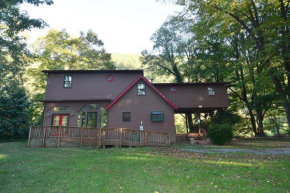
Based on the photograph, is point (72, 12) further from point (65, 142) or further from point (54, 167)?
point (54, 167)

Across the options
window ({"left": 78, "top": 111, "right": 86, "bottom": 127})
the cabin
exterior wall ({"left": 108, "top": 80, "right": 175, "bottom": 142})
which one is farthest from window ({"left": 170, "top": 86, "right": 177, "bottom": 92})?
window ({"left": 78, "top": 111, "right": 86, "bottom": 127})

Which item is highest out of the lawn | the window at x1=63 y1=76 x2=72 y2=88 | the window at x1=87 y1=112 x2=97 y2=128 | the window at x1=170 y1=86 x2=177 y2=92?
the window at x1=63 y1=76 x2=72 y2=88

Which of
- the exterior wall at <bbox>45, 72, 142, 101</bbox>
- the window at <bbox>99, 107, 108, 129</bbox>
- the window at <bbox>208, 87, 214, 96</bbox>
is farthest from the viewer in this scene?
the window at <bbox>208, 87, 214, 96</bbox>

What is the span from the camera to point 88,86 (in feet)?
56.4

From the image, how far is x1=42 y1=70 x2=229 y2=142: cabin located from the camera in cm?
1502

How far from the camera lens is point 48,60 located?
2362 cm

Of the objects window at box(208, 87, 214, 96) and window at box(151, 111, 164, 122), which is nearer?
window at box(151, 111, 164, 122)

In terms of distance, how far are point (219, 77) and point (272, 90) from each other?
21.4 feet

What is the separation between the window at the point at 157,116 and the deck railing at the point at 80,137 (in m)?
3.02

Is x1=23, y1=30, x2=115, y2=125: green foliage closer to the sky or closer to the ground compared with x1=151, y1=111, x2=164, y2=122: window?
closer to the sky

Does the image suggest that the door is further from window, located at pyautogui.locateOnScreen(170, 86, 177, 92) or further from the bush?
the bush

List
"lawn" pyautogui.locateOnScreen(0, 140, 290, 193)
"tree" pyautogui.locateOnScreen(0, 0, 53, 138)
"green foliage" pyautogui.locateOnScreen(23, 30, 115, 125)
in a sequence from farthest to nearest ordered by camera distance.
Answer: "green foliage" pyautogui.locateOnScreen(23, 30, 115, 125), "tree" pyautogui.locateOnScreen(0, 0, 53, 138), "lawn" pyautogui.locateOnScreen(0, 140, 290, 193)

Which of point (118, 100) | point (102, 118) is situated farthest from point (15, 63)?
point (118, 100)

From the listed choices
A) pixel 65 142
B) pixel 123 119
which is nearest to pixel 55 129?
pixel 65 142
